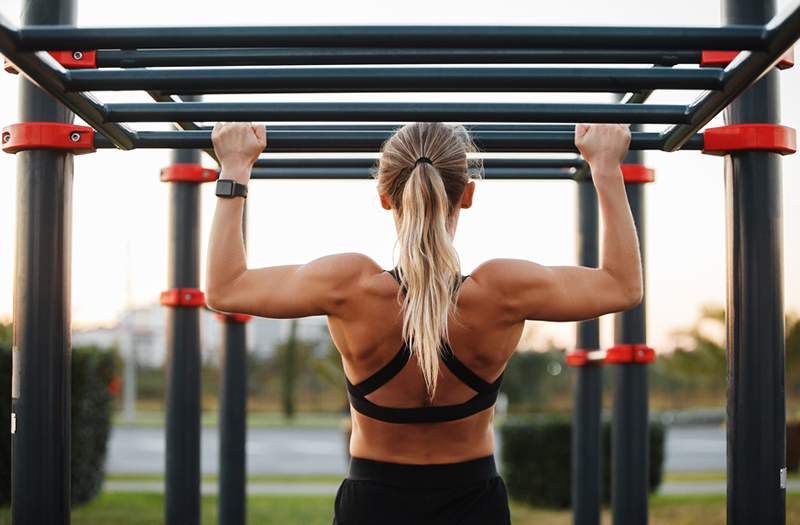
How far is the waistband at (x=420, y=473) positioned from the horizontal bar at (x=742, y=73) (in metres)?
0.90

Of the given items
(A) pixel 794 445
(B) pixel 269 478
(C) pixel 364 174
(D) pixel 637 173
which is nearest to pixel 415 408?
(C) pixel 364 174

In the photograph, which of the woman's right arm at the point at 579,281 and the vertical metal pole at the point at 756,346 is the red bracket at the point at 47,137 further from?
the vertical metal pole at the point at 756,346

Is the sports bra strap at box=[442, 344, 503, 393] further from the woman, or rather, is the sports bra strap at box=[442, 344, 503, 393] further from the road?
the road

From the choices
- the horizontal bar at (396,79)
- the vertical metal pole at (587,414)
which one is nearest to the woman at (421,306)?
the horizontal bar at (396,79)

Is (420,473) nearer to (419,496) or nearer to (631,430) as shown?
(419,496)

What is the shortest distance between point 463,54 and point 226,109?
593 mm

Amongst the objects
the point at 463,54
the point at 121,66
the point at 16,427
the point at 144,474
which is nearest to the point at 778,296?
the point at 463,54

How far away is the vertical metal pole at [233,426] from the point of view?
4336 millimetres

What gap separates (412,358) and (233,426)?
9.12 feet

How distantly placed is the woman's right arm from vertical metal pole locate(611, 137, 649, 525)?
185cm

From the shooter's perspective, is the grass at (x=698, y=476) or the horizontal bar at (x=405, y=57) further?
the grass at (x=698, y=476)

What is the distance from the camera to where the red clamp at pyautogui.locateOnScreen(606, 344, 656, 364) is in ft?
12.0

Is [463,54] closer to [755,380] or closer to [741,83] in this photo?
[741,83]

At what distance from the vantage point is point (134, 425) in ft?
89.1
